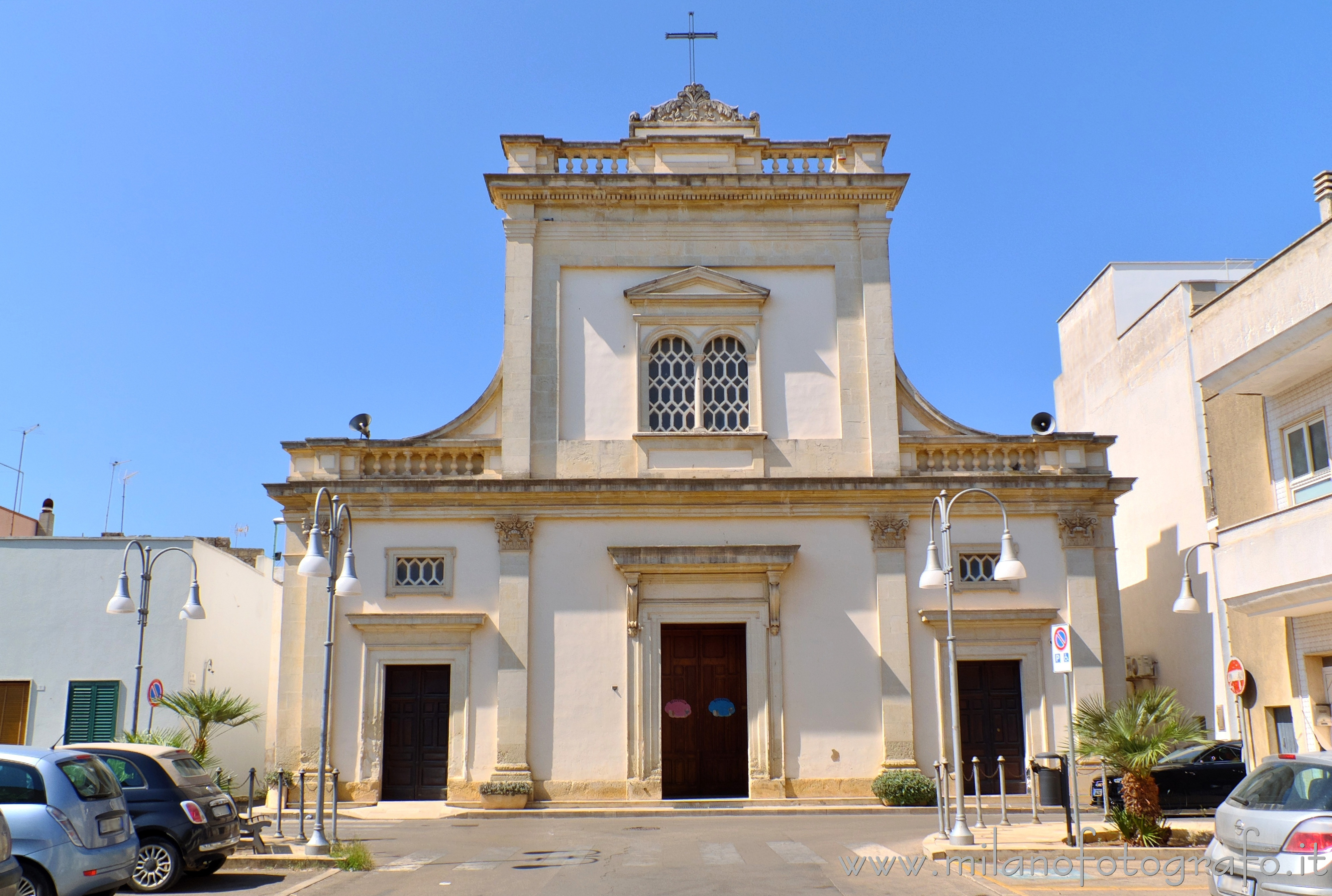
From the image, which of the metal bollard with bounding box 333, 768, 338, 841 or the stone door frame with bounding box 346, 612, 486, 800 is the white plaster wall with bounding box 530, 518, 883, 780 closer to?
the stone door frame with bounding box 346, 612, 486, 800

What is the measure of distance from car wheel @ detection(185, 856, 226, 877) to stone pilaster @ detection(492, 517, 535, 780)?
27.4ft

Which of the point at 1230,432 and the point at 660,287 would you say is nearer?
the point at 1230,432

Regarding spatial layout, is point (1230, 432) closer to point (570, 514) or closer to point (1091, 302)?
point (570, 514)

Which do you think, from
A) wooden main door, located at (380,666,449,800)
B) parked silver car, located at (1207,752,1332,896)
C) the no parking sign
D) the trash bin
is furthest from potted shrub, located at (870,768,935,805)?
parked silver car, located at (1207,752,1332,896)

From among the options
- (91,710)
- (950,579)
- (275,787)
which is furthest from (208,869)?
(91,710)

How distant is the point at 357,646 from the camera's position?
872 inches

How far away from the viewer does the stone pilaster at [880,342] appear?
910 inches

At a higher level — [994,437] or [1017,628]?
[994,437]

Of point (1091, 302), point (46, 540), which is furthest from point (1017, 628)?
point (46, 540)

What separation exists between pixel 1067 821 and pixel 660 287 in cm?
1271

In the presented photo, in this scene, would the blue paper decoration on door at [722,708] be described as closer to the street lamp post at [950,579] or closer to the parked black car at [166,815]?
the street lamp post at [950,579]

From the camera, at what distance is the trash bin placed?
63.8ft

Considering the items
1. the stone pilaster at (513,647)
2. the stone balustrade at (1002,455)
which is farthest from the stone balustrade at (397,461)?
the stone balustrade at (1002,455)

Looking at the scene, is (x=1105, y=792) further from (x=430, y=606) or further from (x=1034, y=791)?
(x=430, y=606)
